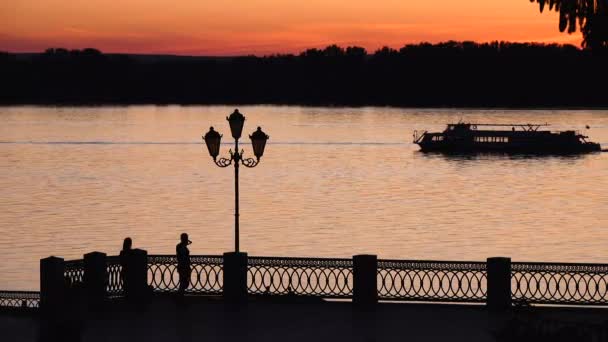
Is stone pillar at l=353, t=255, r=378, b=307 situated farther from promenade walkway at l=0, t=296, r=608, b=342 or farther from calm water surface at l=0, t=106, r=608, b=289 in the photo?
calm water surface at l=0, t=106, r=608, b=289

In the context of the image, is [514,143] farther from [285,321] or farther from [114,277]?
[285,321]

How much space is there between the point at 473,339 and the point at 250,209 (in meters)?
67.8

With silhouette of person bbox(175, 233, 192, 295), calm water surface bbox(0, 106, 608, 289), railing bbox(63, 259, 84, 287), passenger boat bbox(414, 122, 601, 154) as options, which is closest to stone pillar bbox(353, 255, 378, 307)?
silhouette of person bbox(175, 233, 192, 295)

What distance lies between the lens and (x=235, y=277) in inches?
1081

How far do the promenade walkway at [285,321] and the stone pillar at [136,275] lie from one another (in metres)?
0.33

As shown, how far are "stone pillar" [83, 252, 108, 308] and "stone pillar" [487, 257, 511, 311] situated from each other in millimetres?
7808

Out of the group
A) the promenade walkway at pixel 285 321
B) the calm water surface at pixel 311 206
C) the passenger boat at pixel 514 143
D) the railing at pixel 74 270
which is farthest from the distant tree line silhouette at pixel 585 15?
the passenger boat at pixel 514 143

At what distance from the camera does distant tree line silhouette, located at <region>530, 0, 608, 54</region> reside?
857 inches

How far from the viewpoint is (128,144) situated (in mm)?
187875

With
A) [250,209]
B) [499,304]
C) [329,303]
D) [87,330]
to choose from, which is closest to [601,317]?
[499,304]

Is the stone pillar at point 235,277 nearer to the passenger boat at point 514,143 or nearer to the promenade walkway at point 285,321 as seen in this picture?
the promenade walkway at point 285,321

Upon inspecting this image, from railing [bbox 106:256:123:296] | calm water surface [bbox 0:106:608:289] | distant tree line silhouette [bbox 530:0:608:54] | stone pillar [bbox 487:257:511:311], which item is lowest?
stone pillar [bbox 487:257:511:311]

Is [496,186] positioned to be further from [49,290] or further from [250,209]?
[49,290]

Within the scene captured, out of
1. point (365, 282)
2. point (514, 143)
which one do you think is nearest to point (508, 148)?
point (514, 143)
